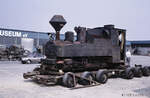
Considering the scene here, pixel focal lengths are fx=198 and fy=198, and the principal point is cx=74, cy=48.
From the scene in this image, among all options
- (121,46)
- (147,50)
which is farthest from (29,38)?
(147,50)

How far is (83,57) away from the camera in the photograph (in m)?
11.4

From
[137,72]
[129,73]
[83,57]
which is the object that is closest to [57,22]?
[83,57]

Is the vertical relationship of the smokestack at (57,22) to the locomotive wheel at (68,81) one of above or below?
above

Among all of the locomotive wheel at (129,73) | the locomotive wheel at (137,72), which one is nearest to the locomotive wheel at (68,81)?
the locomotive wheel at (129,73)

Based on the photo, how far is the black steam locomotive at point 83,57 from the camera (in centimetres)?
1036

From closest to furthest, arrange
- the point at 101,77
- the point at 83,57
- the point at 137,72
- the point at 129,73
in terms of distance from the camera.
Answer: the point at 101,77
the point at 83,57
the point at 129,73
the point at 137,72

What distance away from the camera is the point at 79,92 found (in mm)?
8742

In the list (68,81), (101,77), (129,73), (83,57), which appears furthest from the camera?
(129,73)

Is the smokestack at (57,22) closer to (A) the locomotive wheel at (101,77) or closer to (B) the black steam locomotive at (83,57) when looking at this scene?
(B) the black steam locomotive at (83,57)

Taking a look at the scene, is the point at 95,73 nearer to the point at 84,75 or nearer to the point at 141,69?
the point at 84,75

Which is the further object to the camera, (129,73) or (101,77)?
(129,73)

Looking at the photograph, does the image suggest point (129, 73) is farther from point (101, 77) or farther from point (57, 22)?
point (57, 22)

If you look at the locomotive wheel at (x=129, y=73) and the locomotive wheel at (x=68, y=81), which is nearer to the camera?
the locomotive wheel at (x=68, y=81)

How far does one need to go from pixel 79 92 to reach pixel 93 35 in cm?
424
